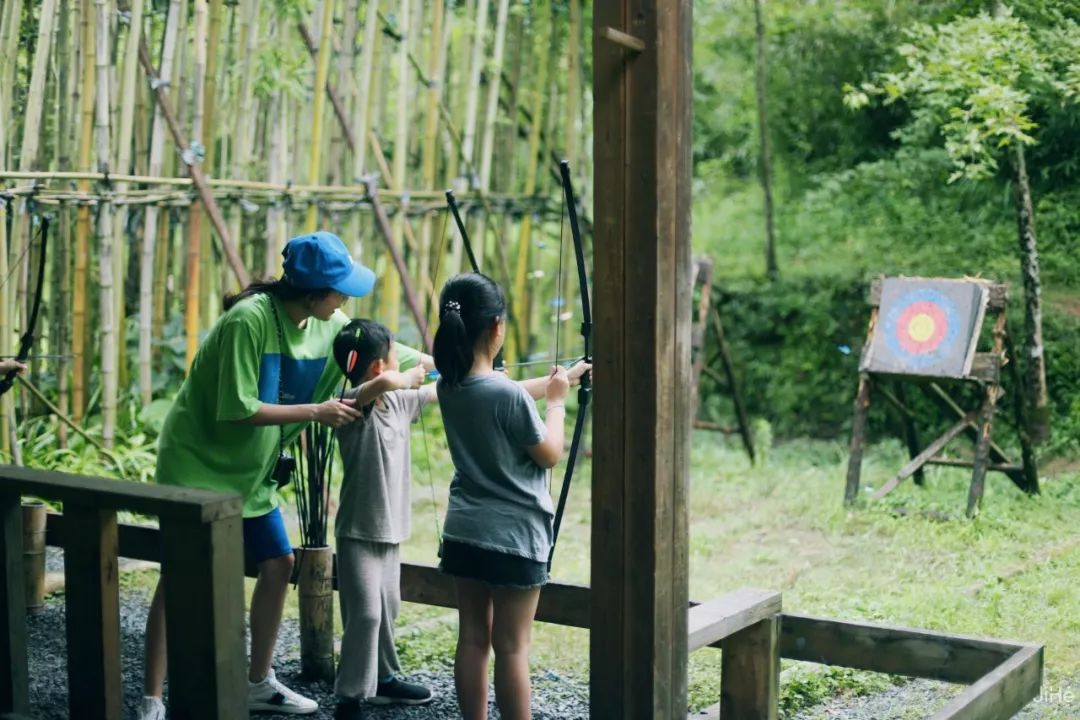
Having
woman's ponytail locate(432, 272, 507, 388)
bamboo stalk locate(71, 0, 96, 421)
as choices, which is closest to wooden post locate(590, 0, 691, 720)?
woman's ponytail locate(432, 272, 507, 388)

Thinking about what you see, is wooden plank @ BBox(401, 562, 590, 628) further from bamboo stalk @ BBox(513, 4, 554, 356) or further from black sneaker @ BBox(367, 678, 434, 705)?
bamboo stalk @ BBox(513, 4, 554, 356)

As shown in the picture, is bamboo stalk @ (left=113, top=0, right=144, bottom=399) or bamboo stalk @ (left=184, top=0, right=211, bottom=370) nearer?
bamboo stalk @ (left=113, top=0, right=144, bottom=399)

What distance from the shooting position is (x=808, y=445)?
8.27m

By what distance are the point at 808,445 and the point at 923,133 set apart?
2284 millimetres

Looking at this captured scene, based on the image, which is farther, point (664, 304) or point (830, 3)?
point (830, 3)

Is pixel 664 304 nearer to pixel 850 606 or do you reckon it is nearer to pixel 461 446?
pixel 461 446

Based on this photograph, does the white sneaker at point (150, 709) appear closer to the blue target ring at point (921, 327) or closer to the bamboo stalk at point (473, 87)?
the blue target ring at point (921, 327)

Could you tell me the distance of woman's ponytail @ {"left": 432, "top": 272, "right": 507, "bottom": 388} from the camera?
2.86 metres

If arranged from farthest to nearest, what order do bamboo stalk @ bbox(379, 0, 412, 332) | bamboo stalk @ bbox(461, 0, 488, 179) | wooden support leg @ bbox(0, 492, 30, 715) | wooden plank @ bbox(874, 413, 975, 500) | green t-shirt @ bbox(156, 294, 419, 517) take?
bamboo stalk @ bbox(461, 0, 488, 179) → bamboo stalk @ bbox(379, 0, 412, 332) → wooden plank @ bbox(874, 413, 975, 500) → green t-shirt @ bbox(156, 294, 419, 517) → wooden support leg @ bbox(0, 492, 30, 715)

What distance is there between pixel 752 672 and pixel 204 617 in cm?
A: 159

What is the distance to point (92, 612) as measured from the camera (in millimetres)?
2621

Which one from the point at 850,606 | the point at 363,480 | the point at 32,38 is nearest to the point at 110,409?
the point at 32,38

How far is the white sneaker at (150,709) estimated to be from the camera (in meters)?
3.28

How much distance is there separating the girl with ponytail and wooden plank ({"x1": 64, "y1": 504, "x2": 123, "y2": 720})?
2.41 feet
